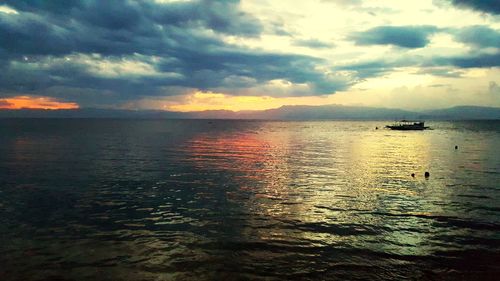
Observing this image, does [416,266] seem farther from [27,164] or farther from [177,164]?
[27,164]

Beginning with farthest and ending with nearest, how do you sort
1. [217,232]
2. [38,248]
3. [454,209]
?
[454,209] < [217,232] < [38,248]

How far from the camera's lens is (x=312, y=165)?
44.8 metres

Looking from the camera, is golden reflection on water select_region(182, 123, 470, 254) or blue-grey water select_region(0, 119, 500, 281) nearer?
blue-grey water select_region(0, 119, 500, 281)

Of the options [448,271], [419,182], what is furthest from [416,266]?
[419,182]

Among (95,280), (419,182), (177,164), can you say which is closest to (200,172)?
(177,164)

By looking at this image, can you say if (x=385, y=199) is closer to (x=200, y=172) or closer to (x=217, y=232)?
(x=217, y=232)

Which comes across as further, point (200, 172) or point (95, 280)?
point (200, 172)

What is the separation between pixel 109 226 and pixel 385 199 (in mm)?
19043

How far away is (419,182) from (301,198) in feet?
47.4

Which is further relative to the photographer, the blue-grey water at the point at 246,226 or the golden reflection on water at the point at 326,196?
the golden reflection on water at the point at 326,196

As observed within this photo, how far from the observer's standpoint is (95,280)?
13.2 meters

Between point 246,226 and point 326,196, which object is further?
point 326,196

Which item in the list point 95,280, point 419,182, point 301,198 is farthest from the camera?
point 419,182

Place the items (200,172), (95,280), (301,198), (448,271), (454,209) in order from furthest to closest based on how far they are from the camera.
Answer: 1. (200,172)
2. (301,198)
3. (454,209)
4. (448,271)
5. (95,280)
